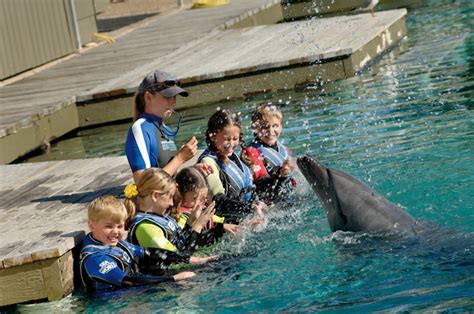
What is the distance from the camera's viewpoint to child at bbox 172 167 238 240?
6520mm

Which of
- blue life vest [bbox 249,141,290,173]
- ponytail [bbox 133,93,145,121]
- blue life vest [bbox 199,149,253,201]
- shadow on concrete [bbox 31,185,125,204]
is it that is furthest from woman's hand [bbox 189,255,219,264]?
blue life vest [bbox 249,141,290,173]

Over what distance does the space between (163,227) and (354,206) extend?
3.72 feet

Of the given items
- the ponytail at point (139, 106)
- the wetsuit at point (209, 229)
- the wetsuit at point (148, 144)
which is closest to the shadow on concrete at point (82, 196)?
the wetsuit at point (148, 144)

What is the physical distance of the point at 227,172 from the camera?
7281mm

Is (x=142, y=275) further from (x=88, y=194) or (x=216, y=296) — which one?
(x=88, y=194)

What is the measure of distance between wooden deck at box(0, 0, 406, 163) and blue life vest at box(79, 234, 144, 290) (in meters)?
4.58

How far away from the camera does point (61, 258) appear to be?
6.23 m

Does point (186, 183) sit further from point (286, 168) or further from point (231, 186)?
point (286, 168)

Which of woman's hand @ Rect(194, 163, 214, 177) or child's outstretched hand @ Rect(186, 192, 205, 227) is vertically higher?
woman's hand @ Rect(194, 163, 214, 177)

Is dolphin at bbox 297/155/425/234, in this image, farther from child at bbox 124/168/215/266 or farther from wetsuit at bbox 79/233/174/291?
wetsuit at bbox 79/233/174/291

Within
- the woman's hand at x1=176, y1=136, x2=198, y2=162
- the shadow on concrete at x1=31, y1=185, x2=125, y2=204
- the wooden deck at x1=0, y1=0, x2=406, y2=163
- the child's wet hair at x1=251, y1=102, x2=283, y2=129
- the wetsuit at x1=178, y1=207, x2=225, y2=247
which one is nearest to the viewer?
the wetsuit at x1=178, y1=207, x2=225, y2=247

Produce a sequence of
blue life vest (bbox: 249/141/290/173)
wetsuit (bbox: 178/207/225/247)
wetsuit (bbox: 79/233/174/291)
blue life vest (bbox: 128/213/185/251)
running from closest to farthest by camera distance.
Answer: wetsuit (bbox: 79/233/174/291), blue life vest (bbox: 128/213/185/251), wetsuit (bbox: 178/207/225/247), blue life vest (bbox: 249/141/290/173)

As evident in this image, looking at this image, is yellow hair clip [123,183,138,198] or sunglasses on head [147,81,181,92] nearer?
yellow hair clip [123,183,138,198]

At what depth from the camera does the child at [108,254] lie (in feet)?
19.7
